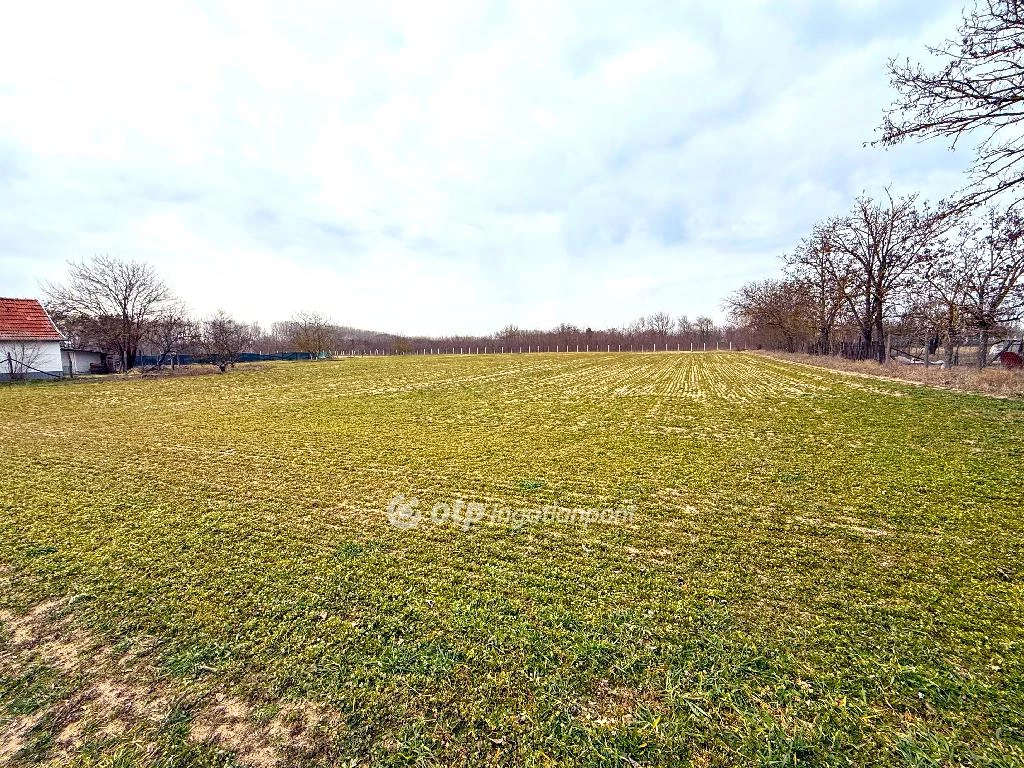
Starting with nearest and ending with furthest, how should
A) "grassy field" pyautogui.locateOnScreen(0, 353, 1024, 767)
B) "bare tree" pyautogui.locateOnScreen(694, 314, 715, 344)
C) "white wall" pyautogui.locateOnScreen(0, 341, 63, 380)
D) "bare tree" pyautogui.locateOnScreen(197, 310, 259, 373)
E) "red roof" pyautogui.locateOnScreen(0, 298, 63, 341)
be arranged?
"grassy field" pyautogui.locateOnScreen(0, 353, 1024, 767) → "white wall" pyautogui.locateOnScreen(0, 341, 63, 380) → "red roof" pyautogui.locateOnScreen(0, 298, 63, 341) → "bare tree" pyautogui.locateOnScreen(197, 310, 259, 373) → "bare tree" pyautogui.locateOnScreen(694, 314, 715, 344)

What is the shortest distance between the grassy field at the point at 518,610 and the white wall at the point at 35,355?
23.3 meters

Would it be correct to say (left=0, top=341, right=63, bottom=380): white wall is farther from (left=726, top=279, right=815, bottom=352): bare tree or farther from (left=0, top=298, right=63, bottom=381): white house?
(left=726, top=279, right=815, bottom=352): bare tree

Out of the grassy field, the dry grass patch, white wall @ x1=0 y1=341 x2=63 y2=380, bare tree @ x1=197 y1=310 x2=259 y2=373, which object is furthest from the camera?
bare tree @ x1=197 y1=310 x2=259 y2=373

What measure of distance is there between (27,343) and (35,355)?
0.74 metres

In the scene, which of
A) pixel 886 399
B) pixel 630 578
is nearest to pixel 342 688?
pixel 630 578

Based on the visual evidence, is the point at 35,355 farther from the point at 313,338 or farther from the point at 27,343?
the point at 313,338

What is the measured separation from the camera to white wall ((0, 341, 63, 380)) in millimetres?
21578

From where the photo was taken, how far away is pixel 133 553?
12.3 ft

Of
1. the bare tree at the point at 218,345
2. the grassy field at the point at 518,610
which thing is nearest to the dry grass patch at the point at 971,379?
the grassy field at the point at 518,610

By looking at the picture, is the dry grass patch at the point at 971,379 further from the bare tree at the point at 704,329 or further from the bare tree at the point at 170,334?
the bare tree at the point at 704,329

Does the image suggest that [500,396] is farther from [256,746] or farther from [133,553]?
[256,746]

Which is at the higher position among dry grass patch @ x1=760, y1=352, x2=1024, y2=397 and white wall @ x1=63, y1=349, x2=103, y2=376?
white wall @ x1=63, y1=349, x2=103, y2=376

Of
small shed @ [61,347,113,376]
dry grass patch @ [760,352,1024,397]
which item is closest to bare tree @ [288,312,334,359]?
small shed @ [61,347,113,376]

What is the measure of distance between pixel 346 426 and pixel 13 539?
5.93 metres
